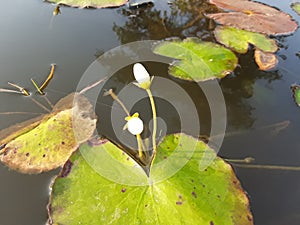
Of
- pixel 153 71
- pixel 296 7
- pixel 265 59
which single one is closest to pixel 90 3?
pixel 153 71

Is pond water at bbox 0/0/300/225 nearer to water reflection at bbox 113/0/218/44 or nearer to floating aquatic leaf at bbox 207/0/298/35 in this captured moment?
water reflection at bbox 113/0/218/44

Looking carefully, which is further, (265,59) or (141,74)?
(265,59)

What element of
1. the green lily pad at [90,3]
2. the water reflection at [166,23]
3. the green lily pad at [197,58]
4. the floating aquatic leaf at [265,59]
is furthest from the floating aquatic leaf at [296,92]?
the green lily pad at [90,3]

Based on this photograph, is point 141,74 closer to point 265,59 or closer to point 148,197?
point 148,197

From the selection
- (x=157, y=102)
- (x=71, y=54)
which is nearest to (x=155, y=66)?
(x=157, y=102)

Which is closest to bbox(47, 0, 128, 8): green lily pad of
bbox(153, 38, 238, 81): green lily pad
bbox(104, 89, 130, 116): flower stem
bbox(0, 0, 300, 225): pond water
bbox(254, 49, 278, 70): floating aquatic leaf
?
bbox(0, 0, 300, 225): pond water

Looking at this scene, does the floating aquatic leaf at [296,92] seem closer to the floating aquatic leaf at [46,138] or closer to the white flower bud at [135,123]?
the white flower bud at [135,123]
